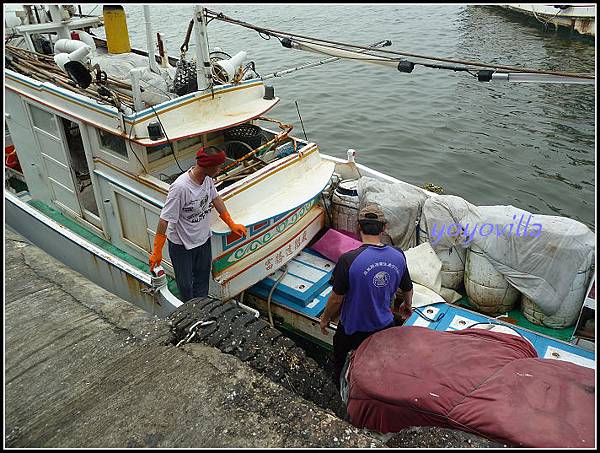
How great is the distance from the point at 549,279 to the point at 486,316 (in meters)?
0.73

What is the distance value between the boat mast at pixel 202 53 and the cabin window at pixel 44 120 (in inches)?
78.9

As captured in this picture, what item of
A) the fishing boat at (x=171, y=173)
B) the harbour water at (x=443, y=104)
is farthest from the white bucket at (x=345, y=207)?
the harbour water at (x=443, y=104)

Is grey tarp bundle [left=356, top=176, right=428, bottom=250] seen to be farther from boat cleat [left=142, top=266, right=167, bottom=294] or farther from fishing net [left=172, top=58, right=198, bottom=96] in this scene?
boat cleat [left=142, top=266, right=167, bottom=294]

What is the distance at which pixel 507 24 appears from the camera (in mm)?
23750

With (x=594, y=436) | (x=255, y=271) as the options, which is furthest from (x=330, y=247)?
(x=594, y=436)

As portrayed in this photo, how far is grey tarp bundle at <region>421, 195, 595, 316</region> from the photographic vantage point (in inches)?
187

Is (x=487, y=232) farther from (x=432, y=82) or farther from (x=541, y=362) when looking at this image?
(x=432, y=82)

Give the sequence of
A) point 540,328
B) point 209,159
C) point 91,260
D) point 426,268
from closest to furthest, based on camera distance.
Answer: point 209,159 → point 540,328 → point 426,268 → point 91,260

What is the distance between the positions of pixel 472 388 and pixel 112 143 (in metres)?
4.53

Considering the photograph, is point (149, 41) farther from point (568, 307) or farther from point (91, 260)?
point (568, 307)

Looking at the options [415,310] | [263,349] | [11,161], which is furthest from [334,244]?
[11,161]

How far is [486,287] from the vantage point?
17.2 feet

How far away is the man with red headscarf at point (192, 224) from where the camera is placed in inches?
173

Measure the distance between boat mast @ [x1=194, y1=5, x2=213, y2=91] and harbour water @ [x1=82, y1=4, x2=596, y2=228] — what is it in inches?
53.8
